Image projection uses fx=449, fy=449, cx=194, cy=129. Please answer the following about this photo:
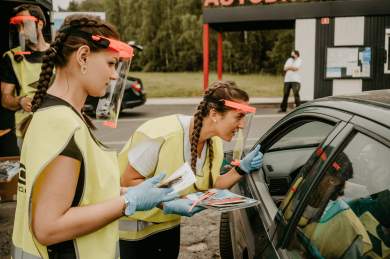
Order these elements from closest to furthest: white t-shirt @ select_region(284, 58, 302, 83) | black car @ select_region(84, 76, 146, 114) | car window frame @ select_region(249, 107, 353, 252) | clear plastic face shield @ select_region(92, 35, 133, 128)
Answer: car window frame @ select_region(249, 107, 353, 252)
clear plastic face shield @ select_region(92, 35, 133, 128)
black car @ select_region(84, 76, 146, 114)
white t-shirt @ select_region(284, 58, 302, 83)

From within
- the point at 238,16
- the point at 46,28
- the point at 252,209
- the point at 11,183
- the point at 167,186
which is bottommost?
the point at 11,183

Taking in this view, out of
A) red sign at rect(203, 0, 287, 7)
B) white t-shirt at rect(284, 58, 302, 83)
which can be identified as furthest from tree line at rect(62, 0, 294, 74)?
white t-shirt at rect(284, 58, 302, 83)

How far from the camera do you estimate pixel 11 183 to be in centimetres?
417

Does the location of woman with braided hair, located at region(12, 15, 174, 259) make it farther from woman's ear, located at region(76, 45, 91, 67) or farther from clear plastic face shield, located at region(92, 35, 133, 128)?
clear plastic face shield, located at region(92, 35, 133, 128)

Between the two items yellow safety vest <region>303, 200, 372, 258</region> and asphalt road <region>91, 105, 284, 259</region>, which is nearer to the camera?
yellow safety vest <region>303, 200, 372, 258</region>

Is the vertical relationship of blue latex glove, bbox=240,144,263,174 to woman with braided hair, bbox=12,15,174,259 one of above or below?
below

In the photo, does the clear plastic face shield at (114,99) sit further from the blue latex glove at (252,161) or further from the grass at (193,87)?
the grass at (193,87)

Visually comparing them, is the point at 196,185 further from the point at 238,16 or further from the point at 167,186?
the point at 238,16

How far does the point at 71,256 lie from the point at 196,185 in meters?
1.17

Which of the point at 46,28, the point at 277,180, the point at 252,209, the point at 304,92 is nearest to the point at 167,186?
the point at 252,209

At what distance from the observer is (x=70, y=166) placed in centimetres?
135

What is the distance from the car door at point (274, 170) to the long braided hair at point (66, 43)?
3.09ft

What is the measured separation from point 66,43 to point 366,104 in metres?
1.08

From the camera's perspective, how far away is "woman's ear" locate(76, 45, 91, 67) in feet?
4.81
